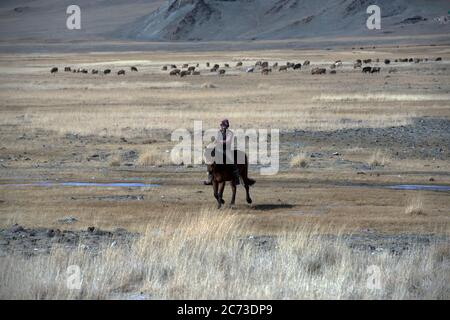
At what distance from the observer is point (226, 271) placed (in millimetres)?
10086

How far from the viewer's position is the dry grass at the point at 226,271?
29.6 ft

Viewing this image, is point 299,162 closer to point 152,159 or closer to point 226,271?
point 152,159

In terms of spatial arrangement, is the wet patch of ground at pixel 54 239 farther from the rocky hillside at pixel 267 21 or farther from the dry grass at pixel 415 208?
the rocky hillside at pixel 267 21

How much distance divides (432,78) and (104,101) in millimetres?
21337

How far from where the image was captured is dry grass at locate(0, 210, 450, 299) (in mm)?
9031

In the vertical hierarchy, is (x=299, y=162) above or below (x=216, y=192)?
below

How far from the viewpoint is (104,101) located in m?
42.3

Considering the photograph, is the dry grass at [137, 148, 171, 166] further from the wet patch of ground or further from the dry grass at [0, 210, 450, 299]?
the dry grass at [0, 210, 450, 299]

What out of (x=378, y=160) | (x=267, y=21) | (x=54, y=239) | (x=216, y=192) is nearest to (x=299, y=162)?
(x=378, y=160)

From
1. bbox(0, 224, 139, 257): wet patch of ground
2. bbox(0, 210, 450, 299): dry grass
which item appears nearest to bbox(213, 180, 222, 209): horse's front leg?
bbox(0, 224, 139, 257): wet patch of ground

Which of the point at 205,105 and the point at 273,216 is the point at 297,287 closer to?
the point at 273,216

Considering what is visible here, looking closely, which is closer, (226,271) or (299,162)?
(226,271)

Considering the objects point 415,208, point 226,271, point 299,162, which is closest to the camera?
point 226,271

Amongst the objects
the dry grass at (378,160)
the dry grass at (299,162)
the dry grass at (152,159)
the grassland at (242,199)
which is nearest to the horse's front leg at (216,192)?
the grassland at (242,199)
